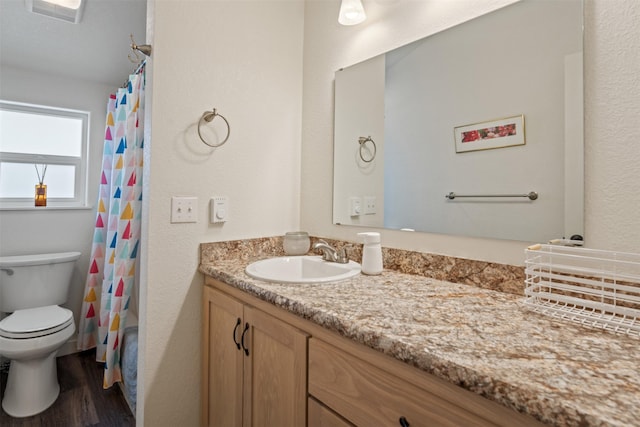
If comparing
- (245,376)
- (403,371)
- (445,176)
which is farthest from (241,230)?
(403,371)

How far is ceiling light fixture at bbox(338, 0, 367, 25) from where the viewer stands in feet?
4.62

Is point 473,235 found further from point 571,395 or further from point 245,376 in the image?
point 245,376

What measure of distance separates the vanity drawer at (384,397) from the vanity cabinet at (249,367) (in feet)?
0.27

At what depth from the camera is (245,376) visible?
1148 mm

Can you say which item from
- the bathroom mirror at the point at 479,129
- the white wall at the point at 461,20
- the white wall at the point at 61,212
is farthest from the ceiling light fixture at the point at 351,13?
the white wall at the point at 61,212

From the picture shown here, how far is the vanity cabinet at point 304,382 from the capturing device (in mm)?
608

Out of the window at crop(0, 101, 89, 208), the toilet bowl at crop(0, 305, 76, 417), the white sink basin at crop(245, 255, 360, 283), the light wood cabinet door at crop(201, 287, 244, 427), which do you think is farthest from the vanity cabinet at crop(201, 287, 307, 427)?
the window at crop(0, 101, 89, 208)

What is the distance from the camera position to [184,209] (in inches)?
54.7

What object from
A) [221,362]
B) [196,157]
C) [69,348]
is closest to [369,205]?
[196,157]

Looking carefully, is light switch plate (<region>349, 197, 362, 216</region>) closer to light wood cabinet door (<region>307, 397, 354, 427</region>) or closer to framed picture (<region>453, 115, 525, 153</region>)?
framed picture (<region>453, 115, 525, 153</region>)

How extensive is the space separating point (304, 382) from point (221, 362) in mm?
556

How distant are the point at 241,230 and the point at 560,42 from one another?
1.40m

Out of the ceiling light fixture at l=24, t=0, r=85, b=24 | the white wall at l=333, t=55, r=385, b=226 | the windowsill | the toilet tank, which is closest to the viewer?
the white wall at l=333, t=55, r=385, b=226

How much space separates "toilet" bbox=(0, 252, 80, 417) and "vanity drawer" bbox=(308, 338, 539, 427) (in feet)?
6.13
